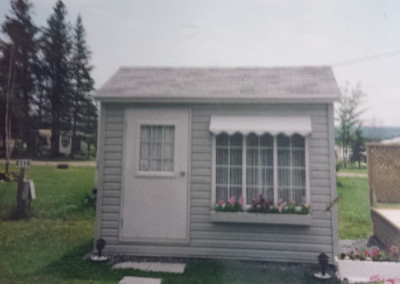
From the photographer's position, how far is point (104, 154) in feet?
13.8

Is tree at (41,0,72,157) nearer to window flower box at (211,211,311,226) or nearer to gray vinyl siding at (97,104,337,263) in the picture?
gray vinyl siding at (97,104,337,263)

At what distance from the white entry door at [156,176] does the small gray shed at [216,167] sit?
0.02m

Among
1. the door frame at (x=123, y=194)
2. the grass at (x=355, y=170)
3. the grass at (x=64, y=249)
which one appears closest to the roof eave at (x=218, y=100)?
the door frame at (x=123, y=194)

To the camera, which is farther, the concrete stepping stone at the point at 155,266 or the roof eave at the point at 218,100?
the roof eave at the point at 218,100

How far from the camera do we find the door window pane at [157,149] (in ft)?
13.6

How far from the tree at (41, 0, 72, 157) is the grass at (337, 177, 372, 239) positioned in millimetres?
5585

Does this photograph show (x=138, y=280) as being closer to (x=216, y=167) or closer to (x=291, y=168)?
(x=216, y=167)

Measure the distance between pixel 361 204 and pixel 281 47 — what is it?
15.8 ft

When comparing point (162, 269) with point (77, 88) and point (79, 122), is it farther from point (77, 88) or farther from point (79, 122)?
point (77, 88)

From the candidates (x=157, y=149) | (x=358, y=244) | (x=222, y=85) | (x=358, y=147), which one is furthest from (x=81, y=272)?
(x=358, y=147)

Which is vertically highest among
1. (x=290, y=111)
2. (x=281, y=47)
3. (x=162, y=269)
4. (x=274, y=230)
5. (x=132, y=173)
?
(x=281, y=47)

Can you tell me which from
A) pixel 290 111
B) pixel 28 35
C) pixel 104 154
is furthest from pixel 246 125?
pixel 28 35

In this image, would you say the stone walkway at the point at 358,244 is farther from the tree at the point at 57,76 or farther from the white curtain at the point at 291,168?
the tree at the point at 57,76

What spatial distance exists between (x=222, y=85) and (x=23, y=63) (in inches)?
116
